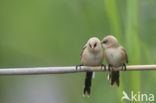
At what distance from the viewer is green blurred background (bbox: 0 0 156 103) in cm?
132

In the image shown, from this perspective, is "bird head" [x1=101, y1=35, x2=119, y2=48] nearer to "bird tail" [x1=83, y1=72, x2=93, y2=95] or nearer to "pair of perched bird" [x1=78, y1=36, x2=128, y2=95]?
"pair of perched bird" [x1=78, y1=36, x2=128, y2=95]

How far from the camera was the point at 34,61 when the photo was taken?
57.1 inches

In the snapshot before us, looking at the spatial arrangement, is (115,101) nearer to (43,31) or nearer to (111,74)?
(111,74)

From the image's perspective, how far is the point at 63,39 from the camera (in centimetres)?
145

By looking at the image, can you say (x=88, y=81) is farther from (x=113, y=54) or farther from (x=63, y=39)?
(x=63, y=39)

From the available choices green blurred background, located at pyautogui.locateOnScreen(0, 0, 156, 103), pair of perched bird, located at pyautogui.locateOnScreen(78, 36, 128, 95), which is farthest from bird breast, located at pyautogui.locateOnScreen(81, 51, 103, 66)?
green blurred background, located at pyautogui.locateOnScreen(0, 0, 156, 103)

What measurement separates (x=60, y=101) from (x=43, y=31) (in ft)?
1.05

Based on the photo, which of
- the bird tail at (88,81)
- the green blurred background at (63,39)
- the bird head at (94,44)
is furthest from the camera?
the green blurred background at (63,39)

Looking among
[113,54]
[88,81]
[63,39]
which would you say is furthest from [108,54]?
[63,39]

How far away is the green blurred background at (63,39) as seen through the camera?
4.33ft

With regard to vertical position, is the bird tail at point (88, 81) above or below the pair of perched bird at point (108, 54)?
below

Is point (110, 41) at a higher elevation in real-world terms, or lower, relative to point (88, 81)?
higher

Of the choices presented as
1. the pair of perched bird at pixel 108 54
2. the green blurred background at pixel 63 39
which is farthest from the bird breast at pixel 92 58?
the green blurred background at pixel 63 39

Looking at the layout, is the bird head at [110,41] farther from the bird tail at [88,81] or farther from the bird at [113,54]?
the bird tail at [88,81]
